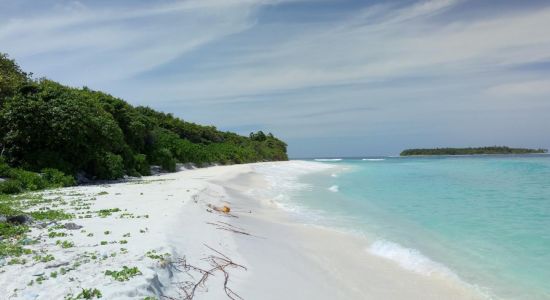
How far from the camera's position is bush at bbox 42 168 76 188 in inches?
543

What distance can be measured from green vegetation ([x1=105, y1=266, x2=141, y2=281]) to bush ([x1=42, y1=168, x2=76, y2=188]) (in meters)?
10.6

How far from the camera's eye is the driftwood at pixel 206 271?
14.5 ft

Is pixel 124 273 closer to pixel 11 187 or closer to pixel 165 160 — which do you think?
pixel 11 187

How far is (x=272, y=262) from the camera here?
6215mm

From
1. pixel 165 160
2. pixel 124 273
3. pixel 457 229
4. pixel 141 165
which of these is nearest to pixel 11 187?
pixel 124 273

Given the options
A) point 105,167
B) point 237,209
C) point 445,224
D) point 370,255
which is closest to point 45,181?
point 105,167

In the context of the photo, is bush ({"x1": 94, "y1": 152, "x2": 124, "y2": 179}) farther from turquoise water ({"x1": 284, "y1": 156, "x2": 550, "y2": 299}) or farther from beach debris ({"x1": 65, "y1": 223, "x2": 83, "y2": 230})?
beach debris ({"x1": 65, "y1": 223, "x2": 83, "y2": 230})

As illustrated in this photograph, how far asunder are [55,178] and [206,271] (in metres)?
11.1

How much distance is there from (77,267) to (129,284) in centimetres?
96

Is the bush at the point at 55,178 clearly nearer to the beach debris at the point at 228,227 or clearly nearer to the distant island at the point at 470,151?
the beach debris at the point at 228,227

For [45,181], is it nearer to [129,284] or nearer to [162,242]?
[162,242]

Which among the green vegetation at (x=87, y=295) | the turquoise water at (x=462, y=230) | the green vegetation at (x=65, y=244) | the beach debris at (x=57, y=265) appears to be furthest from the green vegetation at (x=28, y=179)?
the green vegetation at (x=87, y=295)

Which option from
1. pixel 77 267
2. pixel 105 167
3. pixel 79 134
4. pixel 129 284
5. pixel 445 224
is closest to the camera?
pixel 129 284

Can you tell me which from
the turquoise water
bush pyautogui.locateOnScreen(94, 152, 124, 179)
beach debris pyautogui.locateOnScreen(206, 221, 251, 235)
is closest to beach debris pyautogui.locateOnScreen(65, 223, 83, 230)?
beach debris pyautogui.locateOnScreen(206, 221, 251, 235)
